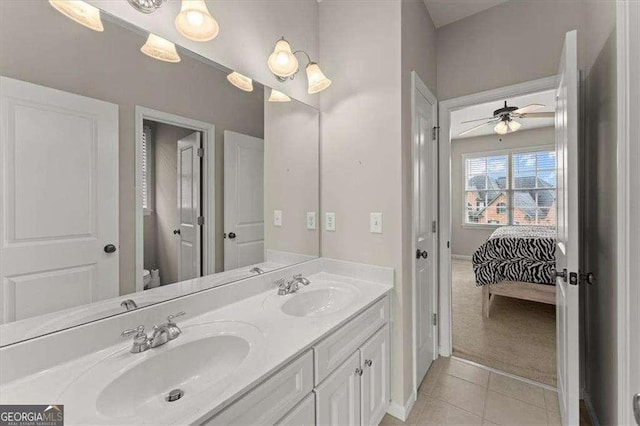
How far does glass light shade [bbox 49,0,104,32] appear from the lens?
0.91m

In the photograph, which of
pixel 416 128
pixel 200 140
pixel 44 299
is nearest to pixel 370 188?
pixel 416 128

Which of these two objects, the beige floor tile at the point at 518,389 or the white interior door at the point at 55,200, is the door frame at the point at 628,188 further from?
the white interior door at the point at 55,200

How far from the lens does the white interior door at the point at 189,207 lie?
4.22 ft

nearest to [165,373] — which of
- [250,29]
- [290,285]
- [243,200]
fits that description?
[290,285]

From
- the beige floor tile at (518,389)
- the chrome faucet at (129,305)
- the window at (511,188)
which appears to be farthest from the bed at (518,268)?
the chrome faucet at (129,305)

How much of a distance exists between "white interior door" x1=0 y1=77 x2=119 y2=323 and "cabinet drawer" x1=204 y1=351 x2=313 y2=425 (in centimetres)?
64

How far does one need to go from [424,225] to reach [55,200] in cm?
204

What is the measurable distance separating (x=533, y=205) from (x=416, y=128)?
5148mm

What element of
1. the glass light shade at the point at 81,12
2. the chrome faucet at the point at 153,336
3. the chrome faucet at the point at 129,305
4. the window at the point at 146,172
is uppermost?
the glass light shade at the point at 81,12

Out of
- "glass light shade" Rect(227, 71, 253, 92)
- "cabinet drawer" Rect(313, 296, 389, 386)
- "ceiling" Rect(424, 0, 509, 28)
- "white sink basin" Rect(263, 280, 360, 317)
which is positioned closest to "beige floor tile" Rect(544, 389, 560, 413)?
"cabinet drawer" Rect(313, 296, 389, 386)

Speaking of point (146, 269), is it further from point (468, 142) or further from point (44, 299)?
point (468, 142)

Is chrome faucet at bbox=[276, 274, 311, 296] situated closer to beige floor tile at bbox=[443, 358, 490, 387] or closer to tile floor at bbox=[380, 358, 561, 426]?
tile floor at bbox=[380, 358, 561, 426]

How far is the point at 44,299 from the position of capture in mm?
893

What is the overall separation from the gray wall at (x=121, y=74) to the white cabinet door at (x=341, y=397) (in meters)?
0.86
